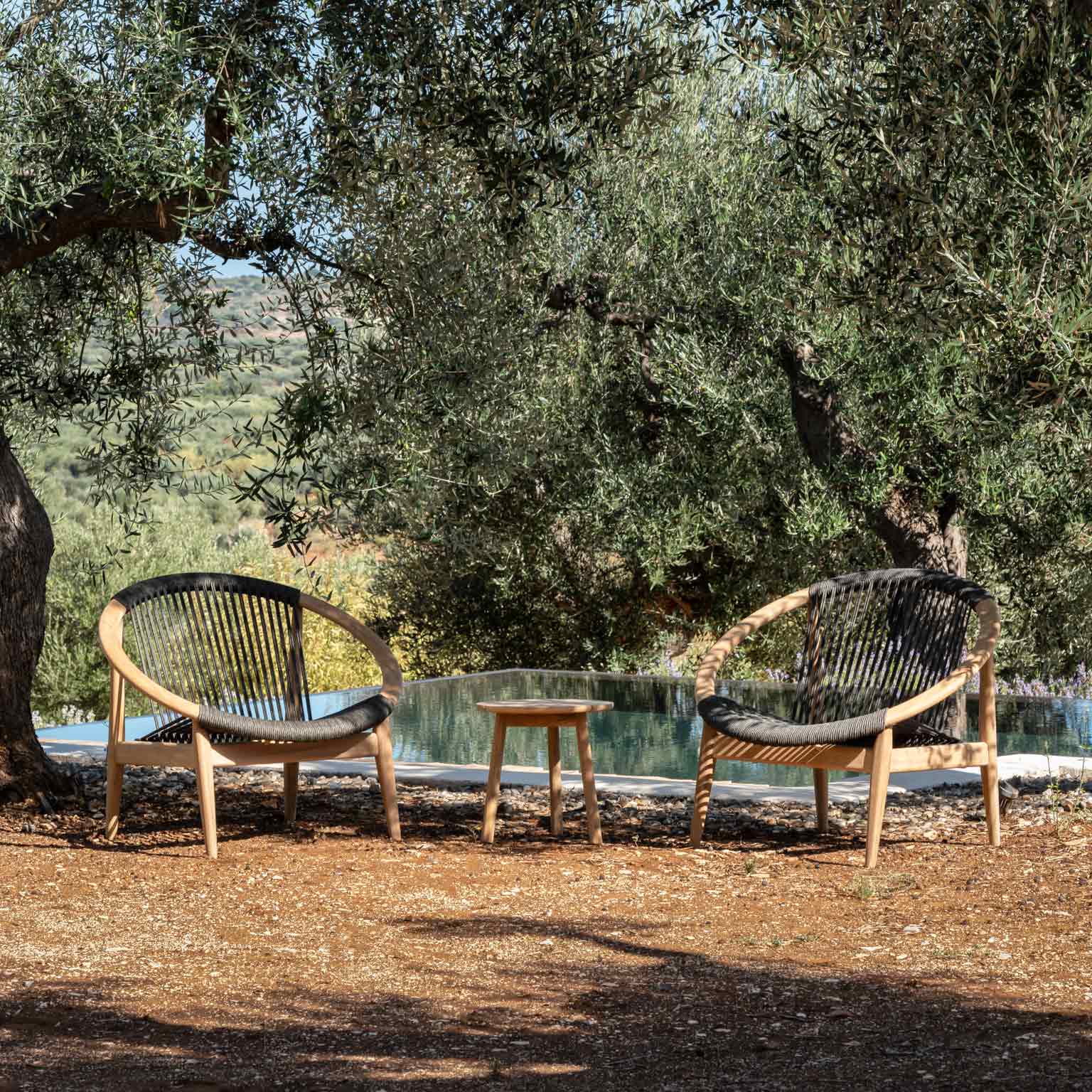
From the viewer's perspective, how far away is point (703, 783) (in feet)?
19.0

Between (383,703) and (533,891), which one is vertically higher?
(383,703)

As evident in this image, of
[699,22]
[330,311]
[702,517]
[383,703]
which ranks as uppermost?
[699,22]

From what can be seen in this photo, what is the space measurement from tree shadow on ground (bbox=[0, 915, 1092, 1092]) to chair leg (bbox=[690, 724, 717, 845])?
1667 mm

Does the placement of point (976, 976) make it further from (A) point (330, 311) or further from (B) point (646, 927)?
(A) point (330, 311)

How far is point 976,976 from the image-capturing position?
12.6ft

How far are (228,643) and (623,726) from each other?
3052mm

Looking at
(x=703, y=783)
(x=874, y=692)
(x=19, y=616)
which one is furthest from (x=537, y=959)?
(x=19, y=616)

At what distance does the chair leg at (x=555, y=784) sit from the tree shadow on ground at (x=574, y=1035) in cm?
186

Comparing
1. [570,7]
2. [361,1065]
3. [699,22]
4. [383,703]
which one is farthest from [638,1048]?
[699,22]

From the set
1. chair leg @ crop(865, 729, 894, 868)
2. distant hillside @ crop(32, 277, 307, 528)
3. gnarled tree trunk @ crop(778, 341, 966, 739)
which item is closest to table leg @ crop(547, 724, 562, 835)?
chair leg @ crop(865, 729, 894, 868)

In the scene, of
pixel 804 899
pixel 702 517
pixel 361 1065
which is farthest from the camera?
pixel 702 517

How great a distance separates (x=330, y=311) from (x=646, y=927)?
330 centimetres

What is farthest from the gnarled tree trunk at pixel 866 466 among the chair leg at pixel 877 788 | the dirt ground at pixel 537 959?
the chair leg at pixel 877 788

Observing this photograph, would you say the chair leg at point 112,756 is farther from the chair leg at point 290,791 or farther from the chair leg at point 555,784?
the chair leg at point 555,784
